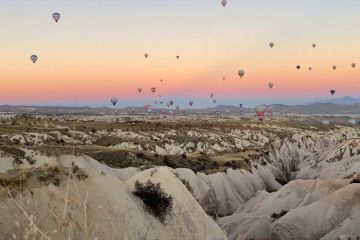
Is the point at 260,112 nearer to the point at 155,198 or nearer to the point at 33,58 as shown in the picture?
the point at 33,58

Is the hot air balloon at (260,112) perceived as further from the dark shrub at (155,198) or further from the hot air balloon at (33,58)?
the dark shrub at (155,198)

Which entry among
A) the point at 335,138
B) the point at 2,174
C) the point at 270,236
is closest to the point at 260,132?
the point at 335,138

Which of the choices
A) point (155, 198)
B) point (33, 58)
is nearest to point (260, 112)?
point (33, 58)

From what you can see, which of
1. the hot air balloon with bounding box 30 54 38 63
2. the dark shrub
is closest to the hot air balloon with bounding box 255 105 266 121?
the hot air balloon with bounding box 30 54 38 63

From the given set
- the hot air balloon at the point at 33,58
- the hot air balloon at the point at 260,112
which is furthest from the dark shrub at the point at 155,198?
the hot air balloon at the point at 260,112

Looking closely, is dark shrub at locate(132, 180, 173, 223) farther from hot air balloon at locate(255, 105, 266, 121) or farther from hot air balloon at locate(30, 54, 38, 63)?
hot air balloon at locate(255, 105, 266, 121)

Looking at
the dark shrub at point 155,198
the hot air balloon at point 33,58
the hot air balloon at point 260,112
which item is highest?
the hot air balloon at point 33,58

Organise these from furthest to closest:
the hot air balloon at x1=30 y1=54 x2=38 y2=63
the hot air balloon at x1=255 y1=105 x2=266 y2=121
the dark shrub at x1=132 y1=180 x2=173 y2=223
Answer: the hot air balloon at x1=255 y1=105 x2=266 y2=121, the hot air balloon at x1=30 y1=54 x2=38 y2=63, the dark shrub at x1=132 y1=180 x2=173 y2=223

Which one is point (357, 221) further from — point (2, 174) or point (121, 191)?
point (2, 174)
